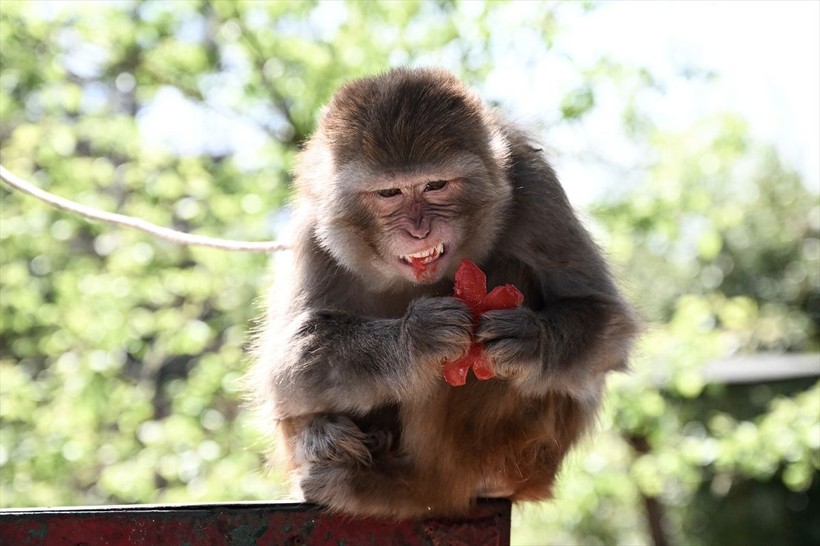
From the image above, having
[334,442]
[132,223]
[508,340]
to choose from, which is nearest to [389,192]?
[508,340]

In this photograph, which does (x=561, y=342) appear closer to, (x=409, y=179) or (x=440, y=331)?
(x=440, y=331)

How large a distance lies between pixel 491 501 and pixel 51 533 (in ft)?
4.80

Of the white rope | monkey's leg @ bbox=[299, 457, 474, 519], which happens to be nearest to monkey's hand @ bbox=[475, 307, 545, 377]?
monkey's leg @ bbox=[299, 457, 474, 519]

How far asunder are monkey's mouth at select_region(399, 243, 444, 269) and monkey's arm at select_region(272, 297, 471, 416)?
12 centimetres

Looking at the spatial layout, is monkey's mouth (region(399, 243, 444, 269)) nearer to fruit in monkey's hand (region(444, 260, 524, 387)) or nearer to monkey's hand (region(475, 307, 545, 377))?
fruit in monkey's hand (region(444, 260, 524, 387))

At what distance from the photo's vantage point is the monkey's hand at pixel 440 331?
3.03 meters

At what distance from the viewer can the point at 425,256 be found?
3121 mm

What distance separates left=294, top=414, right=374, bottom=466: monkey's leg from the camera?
3.35 metres

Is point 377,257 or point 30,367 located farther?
point 30,367

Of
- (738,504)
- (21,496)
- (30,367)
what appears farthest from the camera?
(738,504)

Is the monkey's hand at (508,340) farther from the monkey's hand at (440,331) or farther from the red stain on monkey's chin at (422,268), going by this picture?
the red stain on monkey's chin at (422,268)

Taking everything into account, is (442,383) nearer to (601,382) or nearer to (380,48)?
(601,382)

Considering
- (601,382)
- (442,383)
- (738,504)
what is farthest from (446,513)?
(738,504)

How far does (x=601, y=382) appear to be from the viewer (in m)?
3.64
